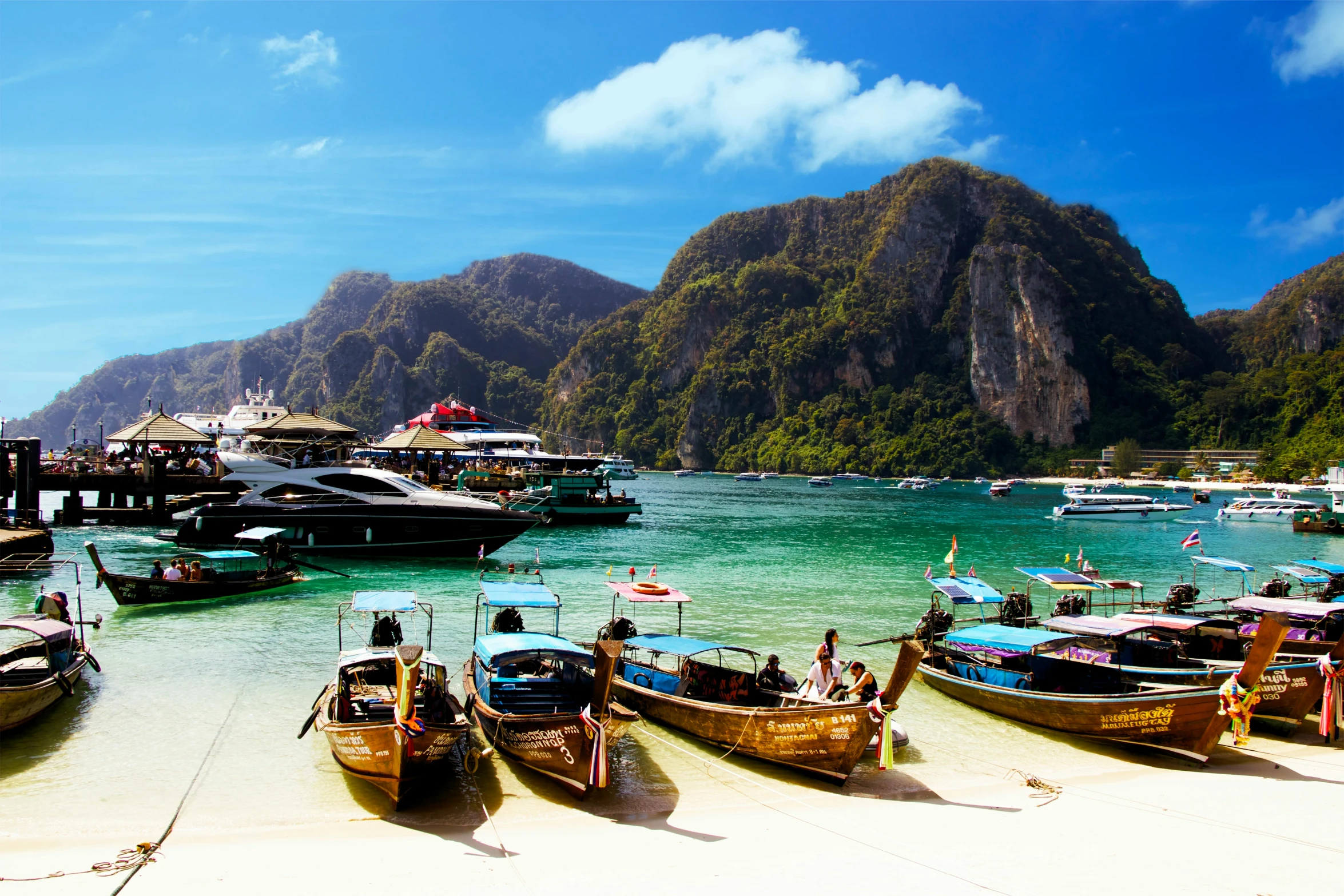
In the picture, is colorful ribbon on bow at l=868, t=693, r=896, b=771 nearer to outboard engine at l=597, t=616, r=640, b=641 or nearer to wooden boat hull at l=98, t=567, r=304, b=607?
outboard engine at l=597, t=616, r=640, b=641

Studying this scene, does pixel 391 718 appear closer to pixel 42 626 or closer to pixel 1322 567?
pixel 42 626

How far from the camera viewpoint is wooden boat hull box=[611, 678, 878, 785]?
1084cm

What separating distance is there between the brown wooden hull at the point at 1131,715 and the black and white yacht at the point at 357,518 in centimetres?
2280

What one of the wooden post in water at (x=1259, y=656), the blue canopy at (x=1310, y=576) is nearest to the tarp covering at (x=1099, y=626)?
the wooden post in water at (x=1259, y=656)

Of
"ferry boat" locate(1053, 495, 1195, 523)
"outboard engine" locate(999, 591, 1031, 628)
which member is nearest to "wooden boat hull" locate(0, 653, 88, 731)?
"outboard engine" locate(999, 591, 1031, 628)

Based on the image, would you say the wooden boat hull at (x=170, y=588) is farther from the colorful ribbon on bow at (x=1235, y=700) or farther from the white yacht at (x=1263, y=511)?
the white yacht at (x=1263, y=511)

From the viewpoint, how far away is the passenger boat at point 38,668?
1223cm

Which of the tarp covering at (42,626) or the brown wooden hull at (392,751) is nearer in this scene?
the brown wooden hull at (392,751)

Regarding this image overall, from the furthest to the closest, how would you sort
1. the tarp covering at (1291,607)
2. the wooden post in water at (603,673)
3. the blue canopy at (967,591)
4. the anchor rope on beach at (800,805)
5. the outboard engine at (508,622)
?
1. the tarp covering at (1291,607)
2. the blue canopy at (967,591)
3. the outboard engine at (508,622)
4. the wooden post in water at (603,673)
5. the anchor rope on beach at (800,805)

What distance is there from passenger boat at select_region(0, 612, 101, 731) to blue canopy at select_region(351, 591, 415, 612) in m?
4.69

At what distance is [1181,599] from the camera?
22125 millimetres

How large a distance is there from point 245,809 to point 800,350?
191 meters

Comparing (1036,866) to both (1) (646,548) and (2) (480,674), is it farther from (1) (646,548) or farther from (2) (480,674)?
(1) (646,548)

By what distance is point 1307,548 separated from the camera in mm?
49188
